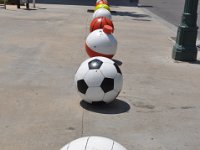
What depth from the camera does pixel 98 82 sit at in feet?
23.7

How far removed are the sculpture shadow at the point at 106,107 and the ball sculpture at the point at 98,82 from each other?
0.13 metres

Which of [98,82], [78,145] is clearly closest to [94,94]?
[98,82]

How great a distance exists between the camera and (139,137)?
20.5 ft

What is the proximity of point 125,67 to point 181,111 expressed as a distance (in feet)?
11.3

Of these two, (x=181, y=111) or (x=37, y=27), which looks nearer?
(x=181, y=111)

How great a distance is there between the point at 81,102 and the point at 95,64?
31.3 inches

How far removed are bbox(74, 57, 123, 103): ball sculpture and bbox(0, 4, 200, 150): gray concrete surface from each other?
246 millimetres

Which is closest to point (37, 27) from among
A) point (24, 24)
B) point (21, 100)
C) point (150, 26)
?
point (24, 24)

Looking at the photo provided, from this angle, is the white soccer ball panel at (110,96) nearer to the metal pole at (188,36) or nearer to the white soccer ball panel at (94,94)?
the white soccer ball panel at (94,94)

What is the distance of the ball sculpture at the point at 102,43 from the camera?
34.3 ft

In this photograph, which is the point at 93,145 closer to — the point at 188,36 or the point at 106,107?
the point at 106,107

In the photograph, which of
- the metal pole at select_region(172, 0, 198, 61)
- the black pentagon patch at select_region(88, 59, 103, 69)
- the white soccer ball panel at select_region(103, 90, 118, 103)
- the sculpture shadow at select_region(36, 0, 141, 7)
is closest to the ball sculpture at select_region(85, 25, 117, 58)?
the metal pole at select_region(172, 0, 198, 61)

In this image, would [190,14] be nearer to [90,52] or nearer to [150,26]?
[90,52]

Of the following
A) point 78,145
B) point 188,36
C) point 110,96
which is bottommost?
point 110,96
